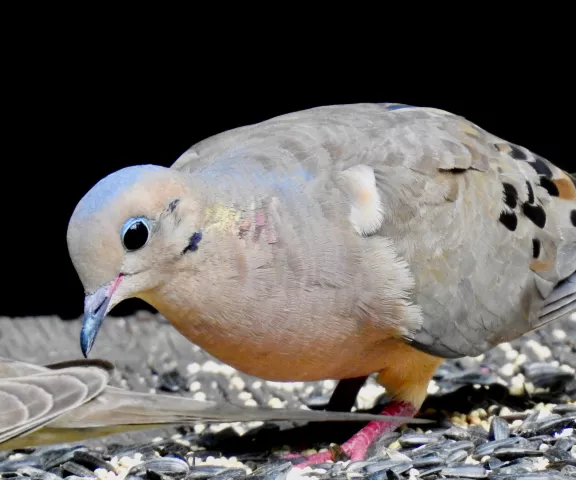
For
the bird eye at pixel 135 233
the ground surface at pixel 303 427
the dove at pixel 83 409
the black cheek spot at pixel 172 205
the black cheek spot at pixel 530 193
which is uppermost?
the black cheek spot at pixel 172 205

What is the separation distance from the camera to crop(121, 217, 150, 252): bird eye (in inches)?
128

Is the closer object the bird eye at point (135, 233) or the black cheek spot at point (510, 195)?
the bird eye at point (135, 233)

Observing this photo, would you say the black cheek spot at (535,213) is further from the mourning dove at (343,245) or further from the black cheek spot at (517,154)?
the black cheek spot at (517,154)

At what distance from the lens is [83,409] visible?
3.22 m

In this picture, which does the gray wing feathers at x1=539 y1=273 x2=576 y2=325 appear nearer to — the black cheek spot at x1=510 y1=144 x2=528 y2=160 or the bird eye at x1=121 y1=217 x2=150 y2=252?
the black cheek spot at x1=510 y1=144 x2=528 y2=160

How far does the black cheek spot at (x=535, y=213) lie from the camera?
4.29 m

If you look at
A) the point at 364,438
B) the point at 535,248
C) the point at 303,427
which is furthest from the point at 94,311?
the point at 535,248

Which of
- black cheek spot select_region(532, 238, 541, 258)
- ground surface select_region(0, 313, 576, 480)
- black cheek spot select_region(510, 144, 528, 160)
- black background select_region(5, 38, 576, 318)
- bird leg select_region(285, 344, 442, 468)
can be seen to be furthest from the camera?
black background select_region(5, 38, 576, 318)

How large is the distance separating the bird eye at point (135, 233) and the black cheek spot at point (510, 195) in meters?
1.58

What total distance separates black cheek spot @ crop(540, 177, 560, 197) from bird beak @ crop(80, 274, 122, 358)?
6.60 feet

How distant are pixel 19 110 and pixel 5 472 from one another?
306 cm

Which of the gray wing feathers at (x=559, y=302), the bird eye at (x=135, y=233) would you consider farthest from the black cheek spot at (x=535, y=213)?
the bird eye at (x=135, y=233)

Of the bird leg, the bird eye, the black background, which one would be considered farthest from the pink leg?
the black background

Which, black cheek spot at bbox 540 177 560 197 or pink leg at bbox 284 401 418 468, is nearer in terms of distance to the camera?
pink leg at bbox 284 401 418 468
